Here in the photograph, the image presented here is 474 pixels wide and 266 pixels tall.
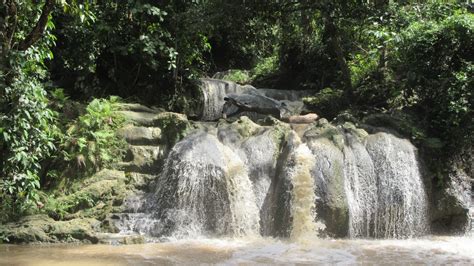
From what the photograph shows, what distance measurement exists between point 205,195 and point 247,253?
2.01 m

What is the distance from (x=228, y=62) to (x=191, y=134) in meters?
11.6

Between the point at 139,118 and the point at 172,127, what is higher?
the point at 139,118

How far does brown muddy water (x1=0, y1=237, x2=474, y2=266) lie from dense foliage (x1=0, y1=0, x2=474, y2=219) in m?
1.84

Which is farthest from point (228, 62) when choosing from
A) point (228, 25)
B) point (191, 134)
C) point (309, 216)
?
point (309, 216)

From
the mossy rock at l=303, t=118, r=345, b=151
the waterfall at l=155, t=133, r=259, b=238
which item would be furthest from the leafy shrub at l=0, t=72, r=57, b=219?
the mossy rock at l=303, t=118, r=345, b=151

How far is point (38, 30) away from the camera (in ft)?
25.8

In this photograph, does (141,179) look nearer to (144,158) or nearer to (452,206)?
(144,158)

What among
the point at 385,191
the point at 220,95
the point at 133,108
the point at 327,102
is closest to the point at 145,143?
the point at 133,108

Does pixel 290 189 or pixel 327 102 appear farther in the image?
pixel 327 102

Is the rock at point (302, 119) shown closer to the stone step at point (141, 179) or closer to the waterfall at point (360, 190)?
the waterfall at point (360, 190)

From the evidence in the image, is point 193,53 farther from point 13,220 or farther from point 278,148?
point 13,220

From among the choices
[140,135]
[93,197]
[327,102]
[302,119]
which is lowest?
[93,197]

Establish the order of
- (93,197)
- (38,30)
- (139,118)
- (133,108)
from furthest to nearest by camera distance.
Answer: (133,108)
(139,118)
(93,197)
(38,30)

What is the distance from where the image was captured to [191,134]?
996 cm
